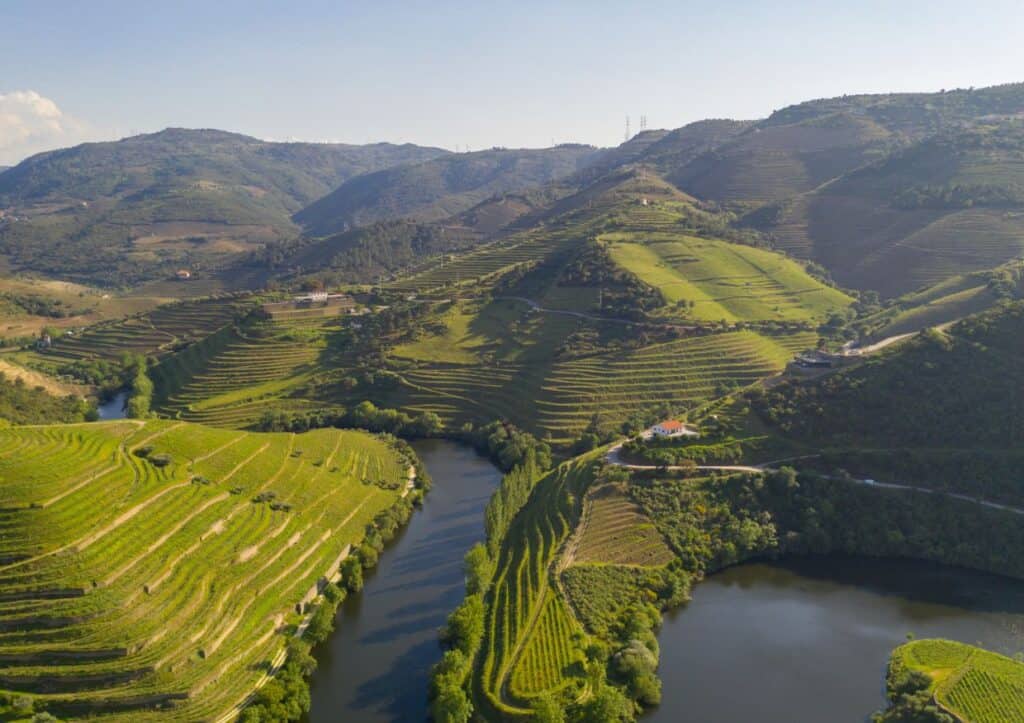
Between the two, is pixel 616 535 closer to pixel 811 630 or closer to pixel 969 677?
pixel 811 630

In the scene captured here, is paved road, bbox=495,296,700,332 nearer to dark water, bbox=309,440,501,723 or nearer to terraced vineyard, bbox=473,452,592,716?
dark water, bbox=309,440,501,723

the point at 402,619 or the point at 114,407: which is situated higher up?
the point at 114,407

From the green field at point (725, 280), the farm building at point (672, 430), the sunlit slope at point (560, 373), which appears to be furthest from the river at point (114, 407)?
the green field at point (725, 280)

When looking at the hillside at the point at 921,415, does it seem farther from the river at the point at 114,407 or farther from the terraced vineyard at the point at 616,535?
the river at the point at 114,407

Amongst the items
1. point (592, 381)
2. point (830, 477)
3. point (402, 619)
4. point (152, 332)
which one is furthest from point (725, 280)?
point (152, 332)

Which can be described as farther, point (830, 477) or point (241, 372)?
point (241, 372)

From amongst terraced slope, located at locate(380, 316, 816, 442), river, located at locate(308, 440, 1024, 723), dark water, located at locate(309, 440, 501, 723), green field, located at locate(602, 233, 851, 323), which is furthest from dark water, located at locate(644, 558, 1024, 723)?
green field, located at locate(602, 233, 851, 323)
